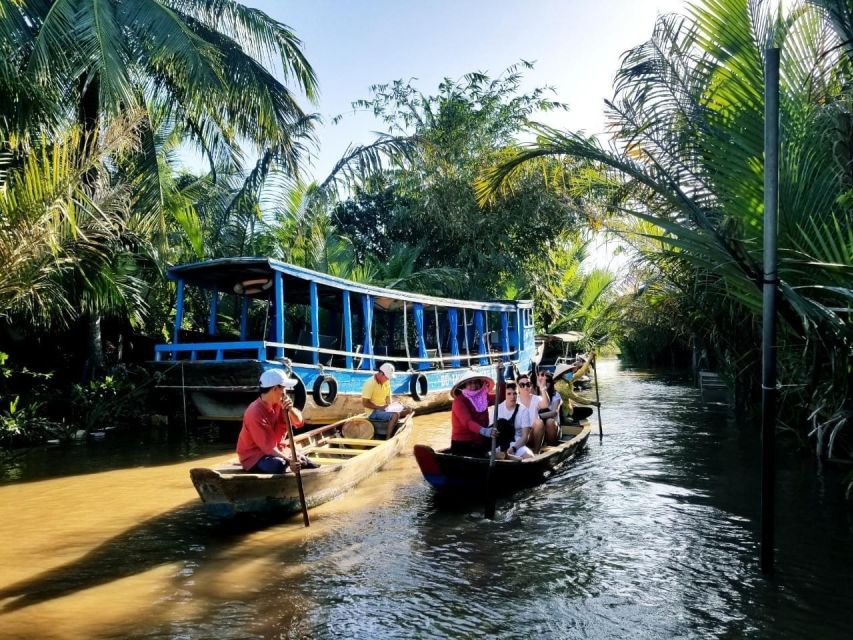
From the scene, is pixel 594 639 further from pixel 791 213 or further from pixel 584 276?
pixel 584 276

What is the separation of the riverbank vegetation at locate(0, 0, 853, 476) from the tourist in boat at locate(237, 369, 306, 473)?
2.80m

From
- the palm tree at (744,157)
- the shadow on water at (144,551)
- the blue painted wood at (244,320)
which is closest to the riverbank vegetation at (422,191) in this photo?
the palm tree at (744,157)

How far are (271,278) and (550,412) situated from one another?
5.05 m

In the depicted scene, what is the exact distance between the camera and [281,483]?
657 cm

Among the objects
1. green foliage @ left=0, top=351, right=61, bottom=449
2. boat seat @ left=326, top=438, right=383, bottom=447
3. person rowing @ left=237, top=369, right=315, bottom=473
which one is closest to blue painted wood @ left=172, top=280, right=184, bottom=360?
green foliage @ left=0, top=351, right=61, bottom=449

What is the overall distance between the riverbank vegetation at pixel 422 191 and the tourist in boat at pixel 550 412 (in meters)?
2.27

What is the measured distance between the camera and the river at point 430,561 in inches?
182

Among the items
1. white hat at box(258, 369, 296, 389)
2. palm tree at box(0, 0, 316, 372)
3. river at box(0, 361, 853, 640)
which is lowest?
river at box(0, 361, 853, 640)

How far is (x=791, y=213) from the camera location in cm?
541

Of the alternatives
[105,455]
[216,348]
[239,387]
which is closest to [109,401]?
[105,455]

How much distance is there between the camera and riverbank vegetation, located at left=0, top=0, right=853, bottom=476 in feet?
18.1

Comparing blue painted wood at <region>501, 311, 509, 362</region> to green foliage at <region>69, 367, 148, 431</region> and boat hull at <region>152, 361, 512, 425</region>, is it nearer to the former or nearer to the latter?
boat hull at <region>152, 361, 512, 425</region>

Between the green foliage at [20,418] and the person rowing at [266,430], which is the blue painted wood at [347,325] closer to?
the green foliage at [20,418]

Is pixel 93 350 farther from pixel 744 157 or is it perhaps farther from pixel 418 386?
pixel 744 157
